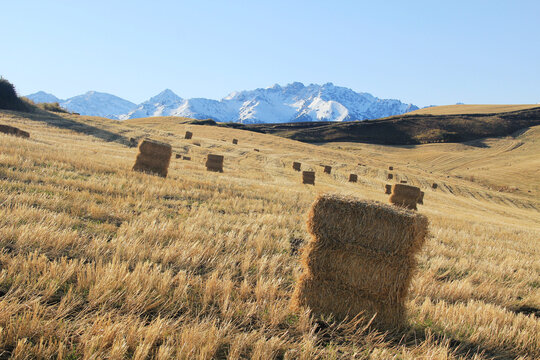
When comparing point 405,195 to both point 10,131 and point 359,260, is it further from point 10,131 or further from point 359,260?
point 10,131

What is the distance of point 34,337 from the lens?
238cm

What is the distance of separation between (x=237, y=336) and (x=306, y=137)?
4043 inches

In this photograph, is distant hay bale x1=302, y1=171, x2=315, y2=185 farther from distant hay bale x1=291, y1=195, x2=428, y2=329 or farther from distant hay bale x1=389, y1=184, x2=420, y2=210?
distant hay bale x1=291, y1=195, x2=428, y2=329

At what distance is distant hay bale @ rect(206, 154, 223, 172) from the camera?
23131 millimetres

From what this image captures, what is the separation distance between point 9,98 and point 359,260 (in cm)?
6855

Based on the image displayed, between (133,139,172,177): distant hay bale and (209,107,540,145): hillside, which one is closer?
(133,139,172,177): distant hay bale

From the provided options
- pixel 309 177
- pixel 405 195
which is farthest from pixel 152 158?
pixel 405 195

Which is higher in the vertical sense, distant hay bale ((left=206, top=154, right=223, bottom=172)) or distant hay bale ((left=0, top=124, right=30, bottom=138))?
distant hay bale ((left=0, top=124, right=30, bottom=138))

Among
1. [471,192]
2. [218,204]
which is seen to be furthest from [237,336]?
[471,192]

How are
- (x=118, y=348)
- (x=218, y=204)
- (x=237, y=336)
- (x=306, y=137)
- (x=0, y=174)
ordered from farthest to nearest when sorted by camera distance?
(x=306, y=137)
(x=218, y=204)
(x=0, y=174)
(x=237, y=336)
(x=118, y=348)

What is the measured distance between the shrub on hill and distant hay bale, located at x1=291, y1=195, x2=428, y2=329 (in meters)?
65.6

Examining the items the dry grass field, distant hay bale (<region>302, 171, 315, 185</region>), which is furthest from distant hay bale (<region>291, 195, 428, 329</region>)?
distant hay bale (<region>302, 171, 315, 185</region>)

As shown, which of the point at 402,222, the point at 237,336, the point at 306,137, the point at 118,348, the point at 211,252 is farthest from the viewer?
the point at 306,137

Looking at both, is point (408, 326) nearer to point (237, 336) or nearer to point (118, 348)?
point (237, 336)
